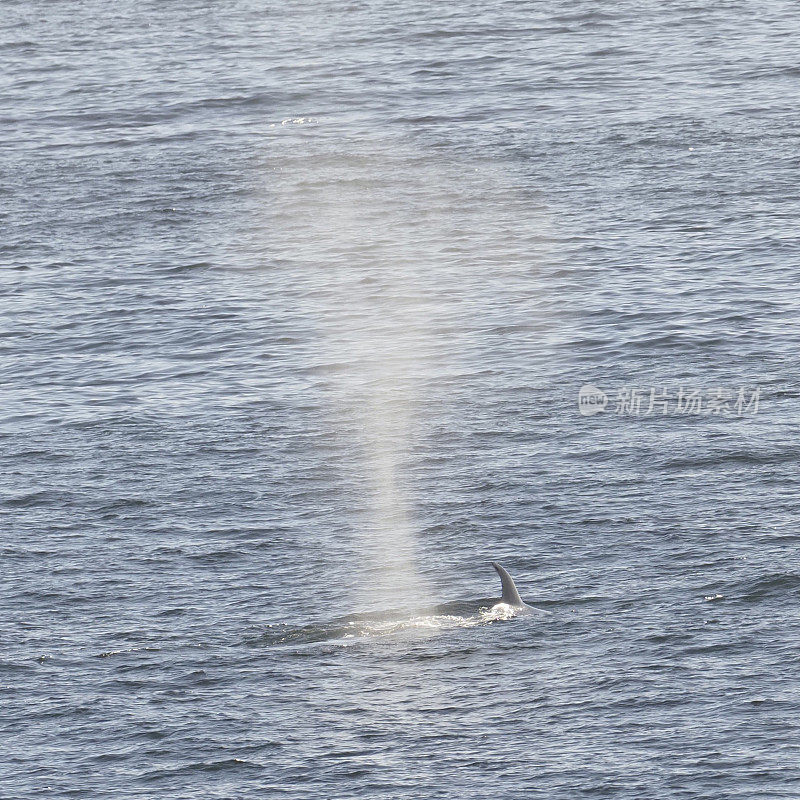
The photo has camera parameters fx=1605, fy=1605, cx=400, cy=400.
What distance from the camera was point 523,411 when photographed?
51406 mm

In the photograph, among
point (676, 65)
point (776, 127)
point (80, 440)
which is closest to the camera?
point (80, 440)

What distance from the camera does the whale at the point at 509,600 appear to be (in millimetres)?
37938

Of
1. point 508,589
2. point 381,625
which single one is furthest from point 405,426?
point 508,589

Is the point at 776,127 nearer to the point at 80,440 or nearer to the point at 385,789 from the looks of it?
the point at 80,440

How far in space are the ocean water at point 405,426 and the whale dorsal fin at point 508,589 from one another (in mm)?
455

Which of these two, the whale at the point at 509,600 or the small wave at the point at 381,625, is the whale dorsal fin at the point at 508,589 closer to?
the whale at the point at 509,600

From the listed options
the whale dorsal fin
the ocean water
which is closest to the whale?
the whale dorsal fin

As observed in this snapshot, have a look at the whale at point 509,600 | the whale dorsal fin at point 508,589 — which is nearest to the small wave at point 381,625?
the whale at point 509,600

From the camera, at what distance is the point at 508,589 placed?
38.2 m

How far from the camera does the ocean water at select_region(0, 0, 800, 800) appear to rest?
3444cm

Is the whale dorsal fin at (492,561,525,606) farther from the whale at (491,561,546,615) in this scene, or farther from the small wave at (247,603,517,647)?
the small wave at (247,603,517,647)

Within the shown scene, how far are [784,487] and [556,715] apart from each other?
1368 centimetres

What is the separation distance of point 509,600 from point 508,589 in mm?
387

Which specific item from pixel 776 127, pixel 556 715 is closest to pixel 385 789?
pixel 556 715
